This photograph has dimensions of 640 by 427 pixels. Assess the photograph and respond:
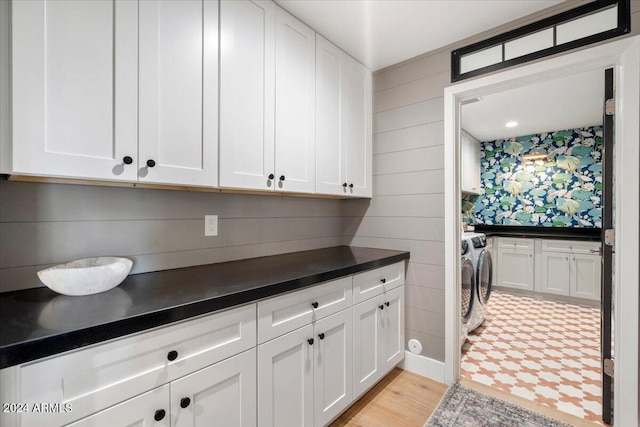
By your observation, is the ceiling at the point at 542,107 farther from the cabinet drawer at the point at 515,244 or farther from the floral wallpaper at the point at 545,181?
the cabinet drawer at the point at 515,244

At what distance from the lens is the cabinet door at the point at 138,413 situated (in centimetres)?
82

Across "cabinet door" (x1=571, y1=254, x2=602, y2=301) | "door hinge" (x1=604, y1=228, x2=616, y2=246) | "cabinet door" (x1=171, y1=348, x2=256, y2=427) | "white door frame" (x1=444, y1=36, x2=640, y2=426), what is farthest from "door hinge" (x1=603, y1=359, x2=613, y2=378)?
"cabinet door" (x1=571, y1=254, x2=602, y2=301)

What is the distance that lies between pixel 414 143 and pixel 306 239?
43.7 inches

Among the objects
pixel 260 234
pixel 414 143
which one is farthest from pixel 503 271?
pixel 260 234

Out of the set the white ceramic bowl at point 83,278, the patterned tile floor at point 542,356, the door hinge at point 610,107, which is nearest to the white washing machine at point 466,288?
the patterned tile floor at point 542,356

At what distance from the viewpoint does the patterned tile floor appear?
79.7 inches

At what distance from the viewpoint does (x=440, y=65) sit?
2.14 meters

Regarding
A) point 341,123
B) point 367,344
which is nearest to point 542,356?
point 367,344

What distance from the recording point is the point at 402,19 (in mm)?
1810

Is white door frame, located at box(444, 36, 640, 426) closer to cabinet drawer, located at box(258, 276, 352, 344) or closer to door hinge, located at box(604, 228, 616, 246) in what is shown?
door hinge, located at box(604, 228, 616, 246)

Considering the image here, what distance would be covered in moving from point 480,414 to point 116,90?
8.21 feet

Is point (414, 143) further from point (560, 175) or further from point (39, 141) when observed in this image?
point (560, 175)

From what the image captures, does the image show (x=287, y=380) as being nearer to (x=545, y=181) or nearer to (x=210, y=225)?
(x=210, y=225)

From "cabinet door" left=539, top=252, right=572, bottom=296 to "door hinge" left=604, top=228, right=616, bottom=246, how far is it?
3089mm
